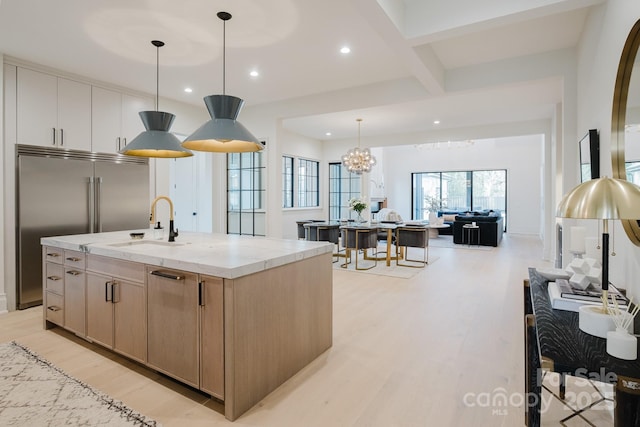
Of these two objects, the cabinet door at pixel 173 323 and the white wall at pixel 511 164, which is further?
the white wall at pixel 511 164

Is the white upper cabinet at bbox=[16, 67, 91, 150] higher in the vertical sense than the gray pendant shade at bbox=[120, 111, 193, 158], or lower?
higher

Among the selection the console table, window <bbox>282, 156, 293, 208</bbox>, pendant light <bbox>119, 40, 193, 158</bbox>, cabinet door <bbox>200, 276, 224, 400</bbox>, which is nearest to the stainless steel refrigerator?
pendant light <bbox>119, 40, 193, 158</bbox>

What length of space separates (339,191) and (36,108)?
720 centimetres

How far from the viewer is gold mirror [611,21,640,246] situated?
5.31ft

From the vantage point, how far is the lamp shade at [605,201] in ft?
3.73

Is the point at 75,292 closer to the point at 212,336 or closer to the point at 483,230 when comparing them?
the point at 212,336

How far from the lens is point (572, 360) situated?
1104 mm

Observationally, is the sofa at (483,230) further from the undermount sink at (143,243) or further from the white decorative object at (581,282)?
the undermount sink at (143,243)

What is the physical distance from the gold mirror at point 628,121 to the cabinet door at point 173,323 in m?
2.26

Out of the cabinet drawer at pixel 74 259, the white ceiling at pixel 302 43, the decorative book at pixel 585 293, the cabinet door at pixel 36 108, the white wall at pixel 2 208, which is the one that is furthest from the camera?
the cabinet door at pixel 36 108

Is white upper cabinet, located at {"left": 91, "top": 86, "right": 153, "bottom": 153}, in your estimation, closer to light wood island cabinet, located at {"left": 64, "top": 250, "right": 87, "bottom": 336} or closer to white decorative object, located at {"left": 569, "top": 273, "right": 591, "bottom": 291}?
light wood island cabinet, located at {"left": 64, "top": 250, "right": 87, "bottom": 336}

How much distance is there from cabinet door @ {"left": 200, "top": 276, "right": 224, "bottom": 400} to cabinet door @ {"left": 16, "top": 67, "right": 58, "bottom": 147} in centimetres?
349

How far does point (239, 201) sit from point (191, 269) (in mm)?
4716

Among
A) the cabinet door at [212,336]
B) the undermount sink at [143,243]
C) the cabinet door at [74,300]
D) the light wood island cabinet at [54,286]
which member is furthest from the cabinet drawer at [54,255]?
the cabinet door at [212,336]
